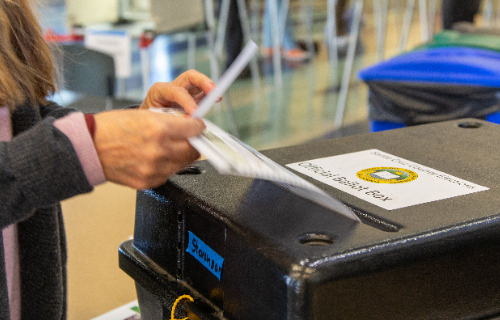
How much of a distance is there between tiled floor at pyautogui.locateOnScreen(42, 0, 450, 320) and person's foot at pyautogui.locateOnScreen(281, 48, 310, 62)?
0.41 ft

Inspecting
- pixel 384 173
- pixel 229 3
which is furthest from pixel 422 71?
pixel 229 3

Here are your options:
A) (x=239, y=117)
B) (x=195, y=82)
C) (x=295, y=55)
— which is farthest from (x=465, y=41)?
(x=295, y=55)

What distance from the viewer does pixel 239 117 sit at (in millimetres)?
2844

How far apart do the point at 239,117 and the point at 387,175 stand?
2385mm

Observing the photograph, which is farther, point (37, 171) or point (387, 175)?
point (387, 175)

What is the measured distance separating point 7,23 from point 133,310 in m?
0.36

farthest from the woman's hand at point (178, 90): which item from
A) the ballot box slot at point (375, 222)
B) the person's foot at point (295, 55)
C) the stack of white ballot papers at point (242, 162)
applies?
the person's foot at point (295, 55)

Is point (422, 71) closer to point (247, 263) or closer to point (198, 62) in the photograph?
point (247, 263)

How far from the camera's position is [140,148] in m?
0.40

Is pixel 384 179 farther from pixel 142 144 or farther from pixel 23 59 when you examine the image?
pixel 23 59

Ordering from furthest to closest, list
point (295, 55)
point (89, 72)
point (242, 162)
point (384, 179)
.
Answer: point (295, 55), point (89, 72), point (384, 179), point (242, 162)

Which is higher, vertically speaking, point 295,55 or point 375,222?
point 375,222

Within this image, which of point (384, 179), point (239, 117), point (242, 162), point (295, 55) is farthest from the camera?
point (295, 55)

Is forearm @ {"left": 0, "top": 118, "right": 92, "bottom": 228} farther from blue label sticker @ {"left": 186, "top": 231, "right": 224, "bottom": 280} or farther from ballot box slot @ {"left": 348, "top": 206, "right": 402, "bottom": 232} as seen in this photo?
ballot box slot @ {"left": 348, "top": 206, "right": 402, "bottom": 232}
